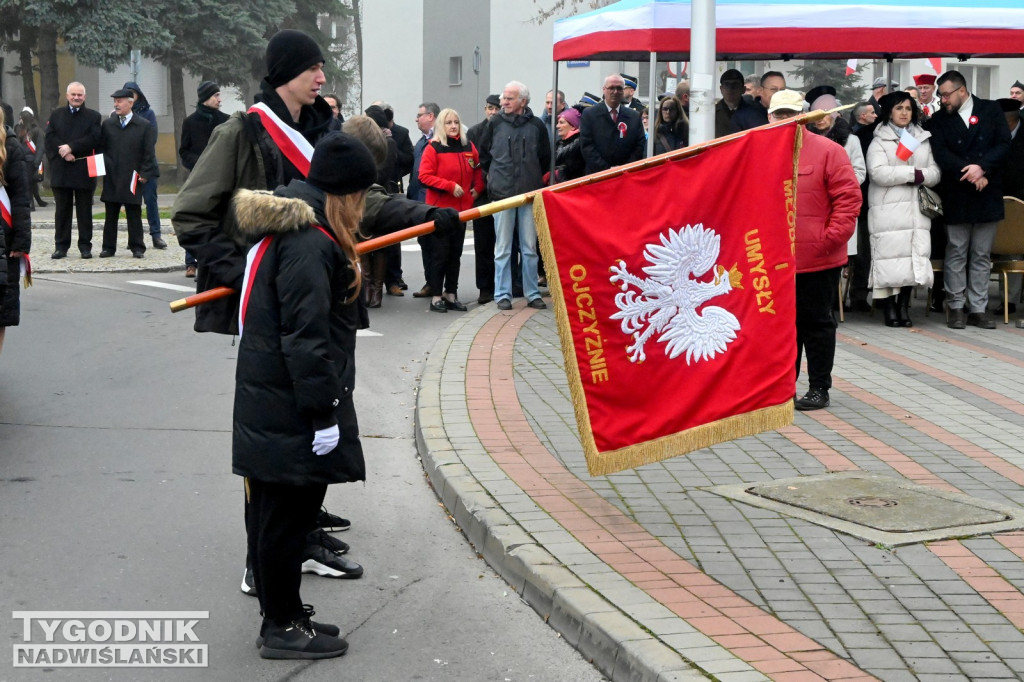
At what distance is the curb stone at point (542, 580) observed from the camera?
Answer: 14.5 feet

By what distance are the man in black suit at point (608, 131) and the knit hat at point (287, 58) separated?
802cm

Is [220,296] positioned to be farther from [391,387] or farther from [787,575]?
[391,387]

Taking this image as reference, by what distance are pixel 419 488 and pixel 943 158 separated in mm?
6978

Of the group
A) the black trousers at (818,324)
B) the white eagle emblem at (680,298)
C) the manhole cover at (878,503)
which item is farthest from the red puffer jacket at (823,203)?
the white eagle emblem at (680,298)

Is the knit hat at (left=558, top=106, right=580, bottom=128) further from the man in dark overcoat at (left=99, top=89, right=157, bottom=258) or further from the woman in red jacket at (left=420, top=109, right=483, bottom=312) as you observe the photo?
the man in dark overcoat at (left=99, top=89, right=157, bottom=258)

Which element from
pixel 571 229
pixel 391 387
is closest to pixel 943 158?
pixel 391 387

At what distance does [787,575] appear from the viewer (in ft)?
17.2

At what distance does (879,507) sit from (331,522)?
251 cm

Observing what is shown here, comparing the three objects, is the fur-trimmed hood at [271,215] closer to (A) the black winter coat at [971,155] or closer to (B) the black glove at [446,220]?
(B) the black glove at [446,220]

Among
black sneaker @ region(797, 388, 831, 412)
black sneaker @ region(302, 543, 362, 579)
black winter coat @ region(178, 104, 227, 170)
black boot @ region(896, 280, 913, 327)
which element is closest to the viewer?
black sneaker @ region(302, 543, 362, 579)

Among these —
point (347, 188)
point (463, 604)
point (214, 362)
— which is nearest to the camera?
point (347, 188)

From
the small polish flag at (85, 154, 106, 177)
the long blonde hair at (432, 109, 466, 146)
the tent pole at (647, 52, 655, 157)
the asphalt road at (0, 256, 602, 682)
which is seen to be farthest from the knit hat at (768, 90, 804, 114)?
the small polish flag at (85, 154, 106, 177)

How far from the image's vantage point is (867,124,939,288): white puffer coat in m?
11.8

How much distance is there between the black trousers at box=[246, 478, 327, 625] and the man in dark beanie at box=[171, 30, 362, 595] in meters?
0.61
